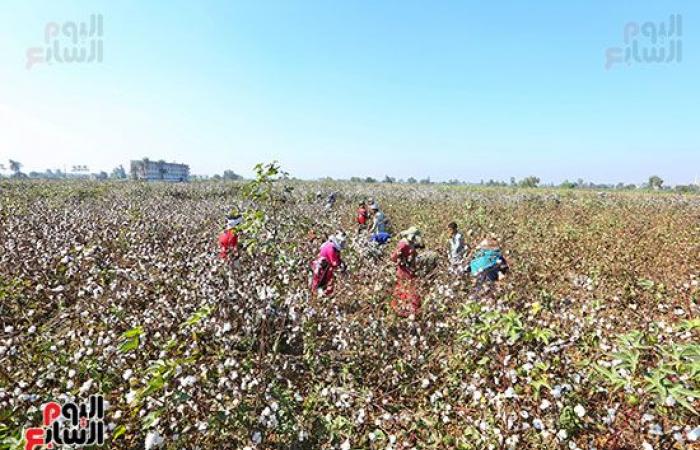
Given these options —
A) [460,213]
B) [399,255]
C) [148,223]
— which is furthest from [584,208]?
[148,223]

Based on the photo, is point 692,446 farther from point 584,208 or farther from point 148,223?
point 584,208

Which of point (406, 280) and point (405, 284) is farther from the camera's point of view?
point (406, 280)

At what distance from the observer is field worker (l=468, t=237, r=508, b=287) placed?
23.6 feet

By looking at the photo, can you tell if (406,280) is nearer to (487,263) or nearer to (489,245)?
(487,263)

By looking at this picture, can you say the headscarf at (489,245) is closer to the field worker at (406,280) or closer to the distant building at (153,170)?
the field worker at (406,280)

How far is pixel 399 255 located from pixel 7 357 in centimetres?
552

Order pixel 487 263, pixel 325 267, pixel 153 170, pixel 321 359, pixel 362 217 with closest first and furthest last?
pixel 321 359 → pixel 325 267 → pixel 487 263 → pixel 362 217 → pixel 153 170

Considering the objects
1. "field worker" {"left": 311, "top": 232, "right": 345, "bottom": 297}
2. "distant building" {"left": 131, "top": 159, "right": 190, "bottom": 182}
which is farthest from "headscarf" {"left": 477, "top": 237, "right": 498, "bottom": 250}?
"distant building" {"left": 131, "top": 159, "right": 190, "bottom": 182}

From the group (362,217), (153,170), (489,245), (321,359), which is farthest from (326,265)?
(153,170)

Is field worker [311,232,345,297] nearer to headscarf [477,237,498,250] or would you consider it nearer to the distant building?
headscarf [477,237,498,250]

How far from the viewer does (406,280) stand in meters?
6.61

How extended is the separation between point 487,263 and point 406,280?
1.76m

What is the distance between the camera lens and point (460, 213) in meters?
22.4

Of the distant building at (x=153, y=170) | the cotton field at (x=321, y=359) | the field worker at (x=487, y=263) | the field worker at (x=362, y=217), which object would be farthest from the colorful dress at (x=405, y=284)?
the distant building at (x=153, y=170)
